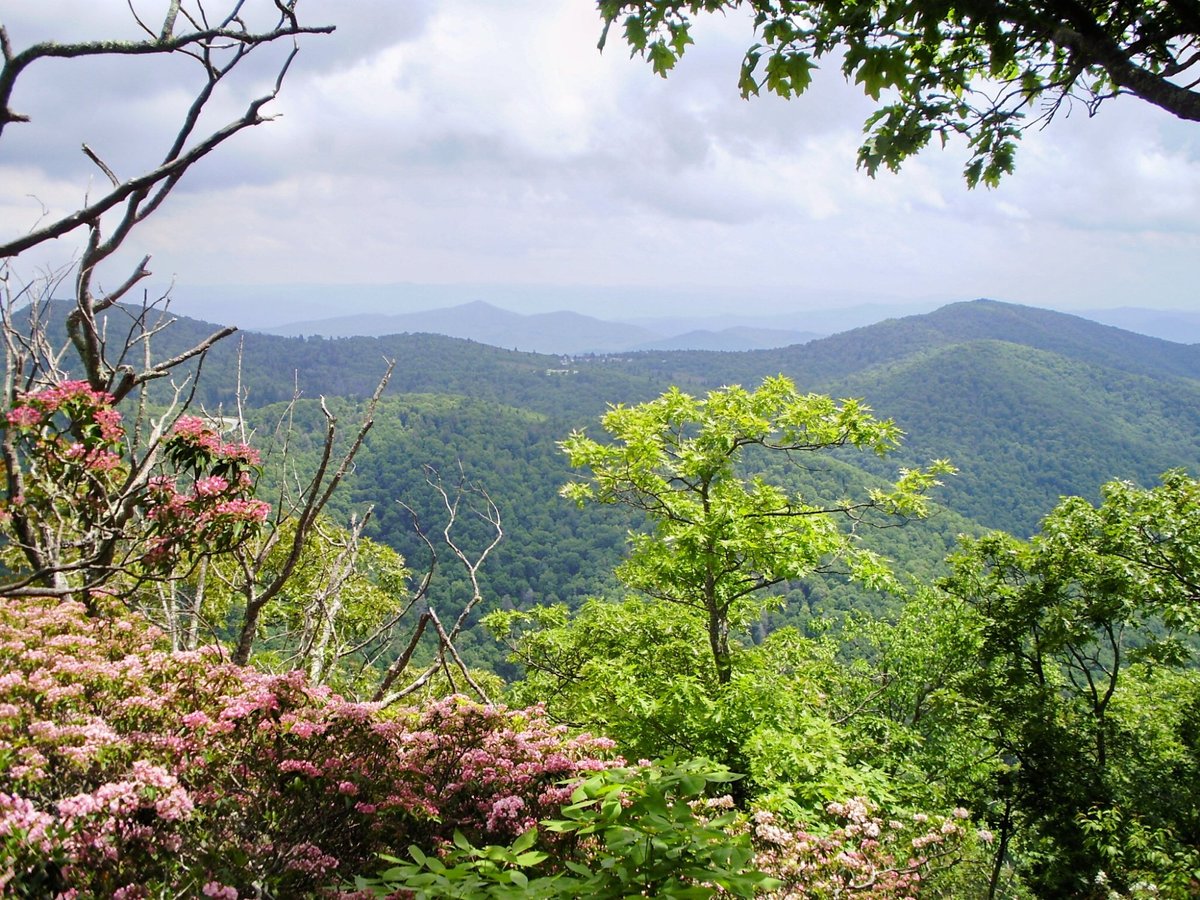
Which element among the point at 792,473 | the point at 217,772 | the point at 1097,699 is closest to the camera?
the point at 217,772

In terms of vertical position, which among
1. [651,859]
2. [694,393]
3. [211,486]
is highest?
[211,486]

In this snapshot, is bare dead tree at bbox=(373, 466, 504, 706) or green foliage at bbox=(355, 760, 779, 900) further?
bare dead tree at bbox=(373, 466, 504, 706)

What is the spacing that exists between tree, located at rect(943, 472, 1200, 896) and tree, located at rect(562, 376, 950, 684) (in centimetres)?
216

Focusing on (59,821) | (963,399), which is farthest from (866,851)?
(963,399)

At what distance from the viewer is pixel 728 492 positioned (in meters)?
8.08

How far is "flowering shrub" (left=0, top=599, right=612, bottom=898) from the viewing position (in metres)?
1.93

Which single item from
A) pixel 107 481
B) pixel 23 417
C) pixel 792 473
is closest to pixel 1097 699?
pixel 107 481

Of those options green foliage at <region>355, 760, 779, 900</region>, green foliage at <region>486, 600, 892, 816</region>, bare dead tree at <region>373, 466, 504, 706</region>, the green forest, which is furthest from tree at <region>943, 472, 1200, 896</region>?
bare dead tree at <region>373, 466, 504, 706</region>

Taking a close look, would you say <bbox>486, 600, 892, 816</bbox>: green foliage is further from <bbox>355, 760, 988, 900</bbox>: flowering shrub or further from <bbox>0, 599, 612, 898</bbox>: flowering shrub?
<bbox>0, 599, 612, 898</bbox>: flowering shrub

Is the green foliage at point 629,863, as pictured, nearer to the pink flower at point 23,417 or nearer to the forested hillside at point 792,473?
the pink flower at point 23,417

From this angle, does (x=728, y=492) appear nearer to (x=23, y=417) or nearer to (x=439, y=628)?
(x=439, y=628)

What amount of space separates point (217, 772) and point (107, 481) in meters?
2.13

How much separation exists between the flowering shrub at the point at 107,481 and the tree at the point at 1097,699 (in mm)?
5592

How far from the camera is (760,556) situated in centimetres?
725
